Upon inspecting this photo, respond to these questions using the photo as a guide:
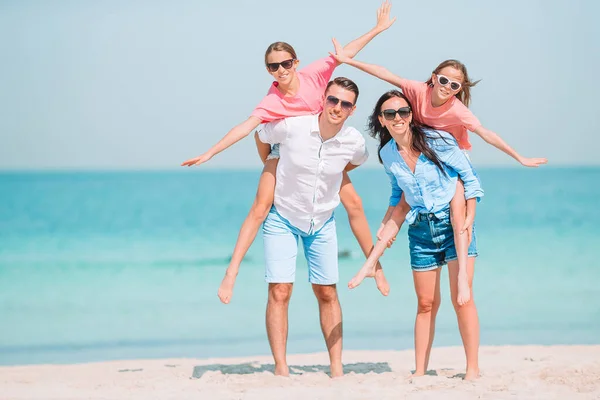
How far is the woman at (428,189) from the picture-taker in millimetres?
5199

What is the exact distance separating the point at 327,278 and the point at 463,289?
97cm

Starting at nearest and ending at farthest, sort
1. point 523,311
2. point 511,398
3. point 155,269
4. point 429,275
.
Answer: point 511,398
point 429,275
point 523,311
point 155,269

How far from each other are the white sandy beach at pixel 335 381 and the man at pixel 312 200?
1.30 feet

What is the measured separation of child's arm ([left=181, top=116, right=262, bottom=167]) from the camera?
5145mm

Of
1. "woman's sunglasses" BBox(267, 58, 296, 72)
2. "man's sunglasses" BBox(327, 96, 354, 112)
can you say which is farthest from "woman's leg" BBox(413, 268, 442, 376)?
"woman's sunglasses" BBox(267, 58, 296, 72)

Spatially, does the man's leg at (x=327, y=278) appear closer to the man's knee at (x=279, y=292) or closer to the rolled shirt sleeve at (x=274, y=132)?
the man's knee at (x=279, y=292)

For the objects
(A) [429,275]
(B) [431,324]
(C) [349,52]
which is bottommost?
(B) [431,324]

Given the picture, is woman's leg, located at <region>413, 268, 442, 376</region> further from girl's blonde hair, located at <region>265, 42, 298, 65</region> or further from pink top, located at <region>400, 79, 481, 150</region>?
girl's blonde hair, located at <region>265, 42, 298, 65</region>

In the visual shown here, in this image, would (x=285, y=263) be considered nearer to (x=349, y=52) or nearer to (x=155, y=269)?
(x=349, y=52)

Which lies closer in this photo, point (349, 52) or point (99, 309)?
point (349, 52)

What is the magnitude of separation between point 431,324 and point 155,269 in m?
11.9

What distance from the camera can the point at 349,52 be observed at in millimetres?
5523

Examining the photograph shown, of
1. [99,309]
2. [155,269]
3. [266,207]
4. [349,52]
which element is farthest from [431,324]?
[155,269]

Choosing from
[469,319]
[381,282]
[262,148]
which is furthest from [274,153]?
[469,319]
